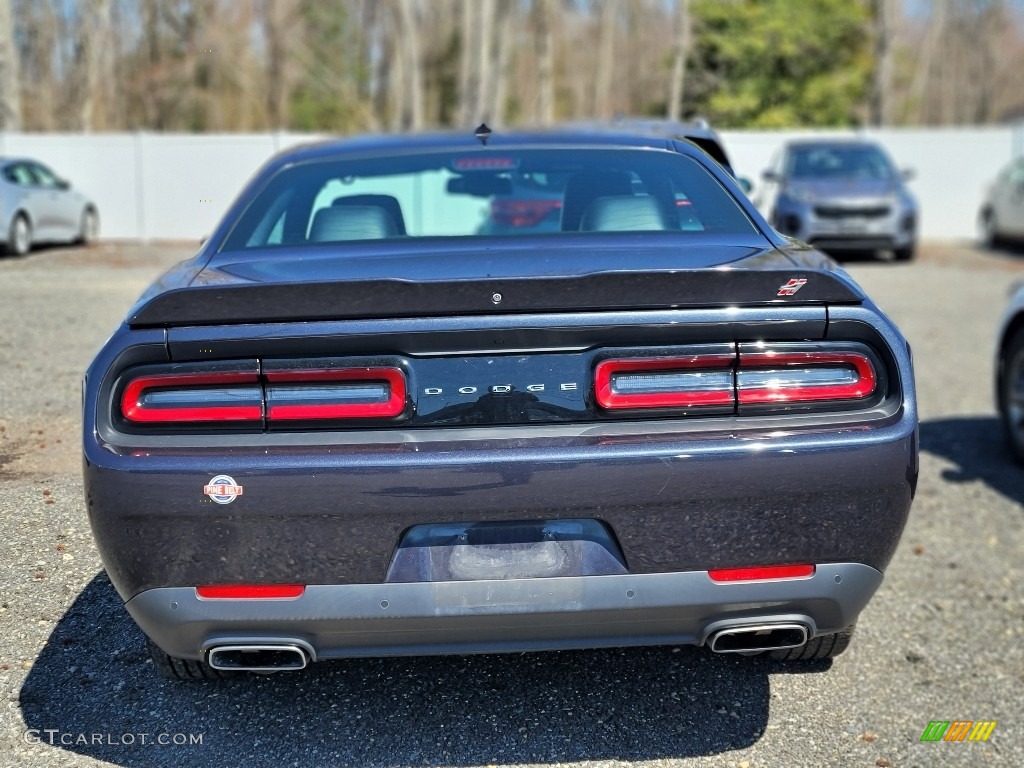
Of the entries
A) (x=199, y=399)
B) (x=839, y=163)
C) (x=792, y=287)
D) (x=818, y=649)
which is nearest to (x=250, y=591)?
(x=199, y=399)

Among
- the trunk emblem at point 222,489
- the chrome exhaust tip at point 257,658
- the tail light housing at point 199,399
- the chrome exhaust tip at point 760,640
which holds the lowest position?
the chrome exhaust tip at point 257,658

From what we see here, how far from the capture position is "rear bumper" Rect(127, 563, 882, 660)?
262 centimetres

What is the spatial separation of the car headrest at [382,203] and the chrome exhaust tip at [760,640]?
5.53 ft

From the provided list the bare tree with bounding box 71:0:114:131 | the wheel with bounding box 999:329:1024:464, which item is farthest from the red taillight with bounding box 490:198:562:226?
the bare tree with bounding box 71:0:114:131

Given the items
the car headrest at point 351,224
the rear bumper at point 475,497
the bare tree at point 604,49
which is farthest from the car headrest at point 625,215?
the bare tree at point 604,49

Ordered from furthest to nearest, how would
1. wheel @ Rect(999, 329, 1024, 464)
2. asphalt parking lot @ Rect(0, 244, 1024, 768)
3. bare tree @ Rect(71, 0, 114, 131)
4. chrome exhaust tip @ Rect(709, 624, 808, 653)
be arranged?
1. bare tree @ Rect(71, 0, 114, 131)
2. wheel @ Rect(999, 329, 1024, 464)
3. asphalt parking lot @ Rect(0, 244, 1024, 768)
4. chrome exhaust tip @ Rect(709, 624, 808, 653)

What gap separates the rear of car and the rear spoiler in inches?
541

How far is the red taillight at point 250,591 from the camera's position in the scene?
2.65 metres

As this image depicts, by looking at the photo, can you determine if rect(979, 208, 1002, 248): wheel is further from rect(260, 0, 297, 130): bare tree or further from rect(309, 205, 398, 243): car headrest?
rect(260, 0, 297, 130): bare tree

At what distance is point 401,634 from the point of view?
267 cm

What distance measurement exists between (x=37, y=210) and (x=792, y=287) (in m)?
13.5

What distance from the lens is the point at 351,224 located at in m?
3.58

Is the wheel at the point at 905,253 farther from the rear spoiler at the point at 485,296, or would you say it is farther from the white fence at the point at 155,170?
the rear spoiler at the point at 485,296

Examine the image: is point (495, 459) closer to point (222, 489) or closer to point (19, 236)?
point (222, 489)
